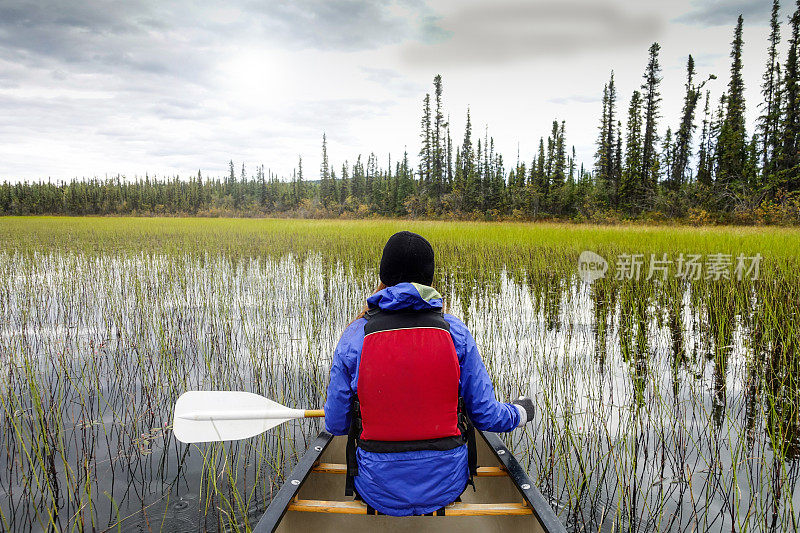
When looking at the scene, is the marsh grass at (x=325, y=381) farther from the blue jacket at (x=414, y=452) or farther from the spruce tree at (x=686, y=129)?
the spruce tree at (x=686, y=129)

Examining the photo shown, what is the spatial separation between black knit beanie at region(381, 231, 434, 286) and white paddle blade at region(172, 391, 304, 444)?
4.46ft

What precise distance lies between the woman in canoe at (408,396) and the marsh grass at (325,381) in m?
0.98

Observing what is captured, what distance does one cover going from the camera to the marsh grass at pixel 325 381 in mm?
2975

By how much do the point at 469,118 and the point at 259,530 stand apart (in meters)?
61.4

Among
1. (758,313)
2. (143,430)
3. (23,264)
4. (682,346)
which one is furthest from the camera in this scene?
(23,264)

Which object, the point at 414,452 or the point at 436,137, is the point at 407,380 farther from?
the point at 436,137

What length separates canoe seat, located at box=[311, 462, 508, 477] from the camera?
2.62 m

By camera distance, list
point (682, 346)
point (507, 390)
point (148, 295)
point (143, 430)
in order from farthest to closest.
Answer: point (148, 295) < point (682, 346) < point (507, 390) < point (143, 430)

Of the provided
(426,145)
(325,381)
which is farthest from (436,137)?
(325,381)

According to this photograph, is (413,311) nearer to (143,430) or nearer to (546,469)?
(546,469)

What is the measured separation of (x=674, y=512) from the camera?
9.52 ft

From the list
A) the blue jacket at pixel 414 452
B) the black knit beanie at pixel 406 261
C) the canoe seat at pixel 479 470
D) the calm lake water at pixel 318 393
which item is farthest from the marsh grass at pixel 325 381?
the black knit beanie at pixel 406 261

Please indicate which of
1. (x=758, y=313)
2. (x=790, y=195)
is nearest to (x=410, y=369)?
(x=758, y=313)

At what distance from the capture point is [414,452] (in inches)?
80.9
